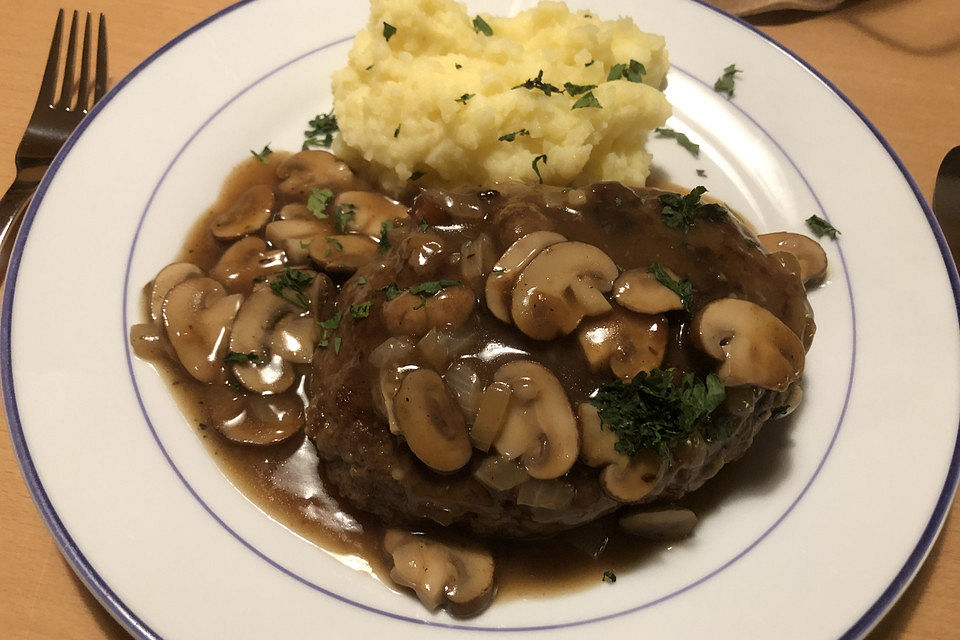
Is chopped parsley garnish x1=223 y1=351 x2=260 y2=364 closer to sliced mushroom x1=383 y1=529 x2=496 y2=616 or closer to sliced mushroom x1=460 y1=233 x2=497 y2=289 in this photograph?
sliced mushroom x1=383 y1=529 x2=496 y2=616

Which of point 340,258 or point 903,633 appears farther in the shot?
point 340,258

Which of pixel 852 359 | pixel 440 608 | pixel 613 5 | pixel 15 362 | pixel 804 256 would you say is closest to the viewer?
pixel 440 608

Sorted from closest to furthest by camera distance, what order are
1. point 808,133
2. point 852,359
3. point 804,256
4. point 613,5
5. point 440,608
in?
1. point 440,608
2. point 852,359
3. point 804,256
4. point 808,133
5. point 613,5

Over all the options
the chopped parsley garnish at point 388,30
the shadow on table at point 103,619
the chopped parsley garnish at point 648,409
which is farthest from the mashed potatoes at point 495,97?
the shadow on table at point 103,619

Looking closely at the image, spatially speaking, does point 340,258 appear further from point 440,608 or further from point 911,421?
point 911,421

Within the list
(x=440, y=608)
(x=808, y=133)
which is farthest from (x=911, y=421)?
(x=440, y=608)

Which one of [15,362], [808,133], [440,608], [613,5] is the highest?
[613,5]

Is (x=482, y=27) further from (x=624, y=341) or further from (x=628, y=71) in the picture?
(x=624, y=341)

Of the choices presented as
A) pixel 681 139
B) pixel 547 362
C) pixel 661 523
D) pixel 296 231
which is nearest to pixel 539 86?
pixel 681 139
